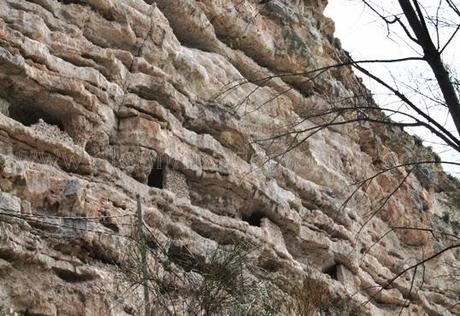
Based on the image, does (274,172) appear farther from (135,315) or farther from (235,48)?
(135,315)

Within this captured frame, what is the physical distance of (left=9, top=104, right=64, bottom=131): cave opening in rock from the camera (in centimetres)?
852

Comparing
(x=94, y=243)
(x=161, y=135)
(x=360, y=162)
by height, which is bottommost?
(x=94, y=243)

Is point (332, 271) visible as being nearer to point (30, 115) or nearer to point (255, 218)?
point (255, 218)

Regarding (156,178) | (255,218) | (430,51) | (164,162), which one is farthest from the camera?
(255,218)

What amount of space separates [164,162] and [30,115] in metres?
1.80

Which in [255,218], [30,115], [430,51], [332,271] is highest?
[430,51]

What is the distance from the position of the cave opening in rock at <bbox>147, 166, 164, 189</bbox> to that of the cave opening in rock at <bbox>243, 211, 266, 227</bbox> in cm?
175

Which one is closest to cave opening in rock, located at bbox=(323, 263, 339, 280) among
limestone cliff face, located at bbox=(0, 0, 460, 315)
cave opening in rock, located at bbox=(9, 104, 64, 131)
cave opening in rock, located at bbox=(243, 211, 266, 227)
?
limestone cliff face, located at bbox=(0, 0, 460, 315)

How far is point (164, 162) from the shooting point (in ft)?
30.7

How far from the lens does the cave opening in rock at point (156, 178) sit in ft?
30.9

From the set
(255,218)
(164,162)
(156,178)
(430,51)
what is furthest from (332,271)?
(430,51)

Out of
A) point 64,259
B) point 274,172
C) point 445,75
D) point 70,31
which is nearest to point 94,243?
point 64,259

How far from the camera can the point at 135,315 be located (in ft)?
22.9

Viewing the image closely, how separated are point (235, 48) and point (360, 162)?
3566mm
